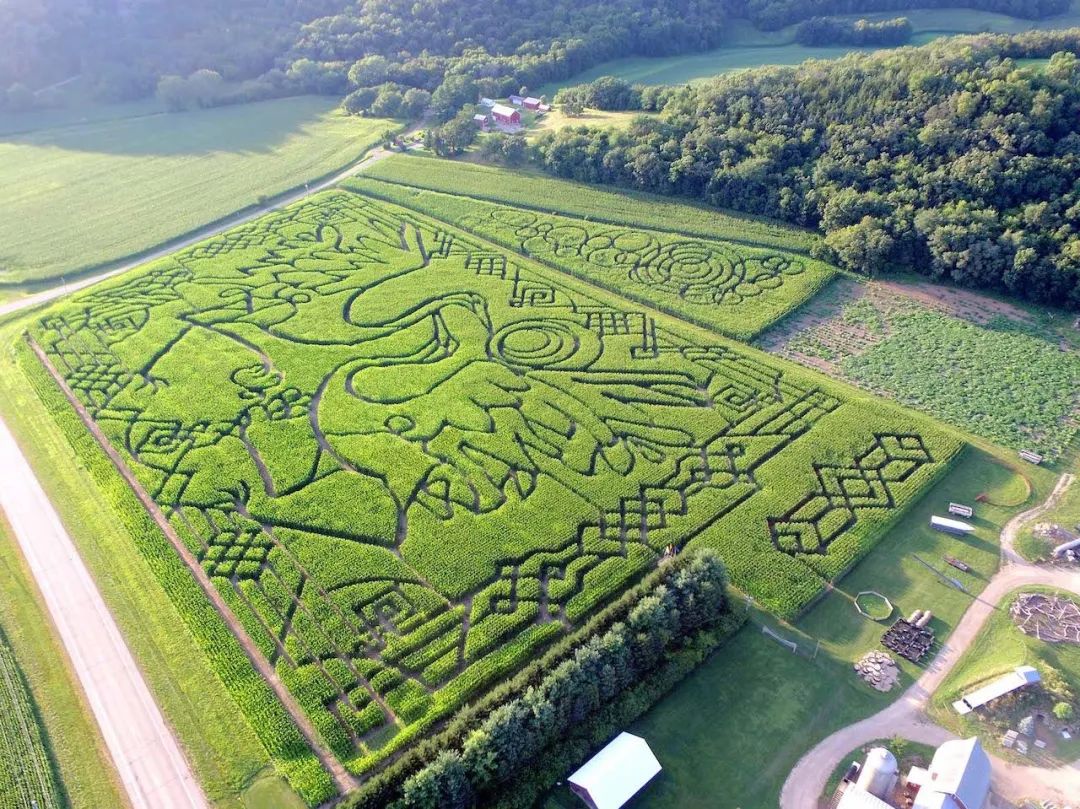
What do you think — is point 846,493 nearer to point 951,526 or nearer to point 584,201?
point 951,526

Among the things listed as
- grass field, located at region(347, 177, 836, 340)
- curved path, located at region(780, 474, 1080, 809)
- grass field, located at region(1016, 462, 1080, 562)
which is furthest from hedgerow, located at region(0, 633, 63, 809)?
grass field, located at region(347, 177, 836, 340)

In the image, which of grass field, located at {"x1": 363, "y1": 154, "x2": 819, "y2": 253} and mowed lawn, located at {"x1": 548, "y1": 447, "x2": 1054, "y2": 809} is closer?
mowed lawn, located at {"x1": 548, "y1": 447, "x2": 1054, "y2": 809}

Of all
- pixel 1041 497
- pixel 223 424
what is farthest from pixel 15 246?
pixel 1041 497

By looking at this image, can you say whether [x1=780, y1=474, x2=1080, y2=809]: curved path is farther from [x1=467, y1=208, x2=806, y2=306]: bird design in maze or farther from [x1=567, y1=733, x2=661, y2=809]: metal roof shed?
[x1=467, y1=208, x2=806, y2=306]: bird design in maze

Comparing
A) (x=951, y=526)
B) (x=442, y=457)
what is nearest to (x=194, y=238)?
(x=442, y=457)

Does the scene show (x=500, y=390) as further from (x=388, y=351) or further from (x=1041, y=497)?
(x=1041, y=497)

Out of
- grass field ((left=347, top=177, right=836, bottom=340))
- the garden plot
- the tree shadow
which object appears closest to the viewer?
the garden plot

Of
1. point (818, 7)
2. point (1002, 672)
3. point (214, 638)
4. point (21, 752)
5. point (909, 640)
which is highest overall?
point (818, 7)

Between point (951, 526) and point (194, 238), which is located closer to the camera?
point (951, 526)
